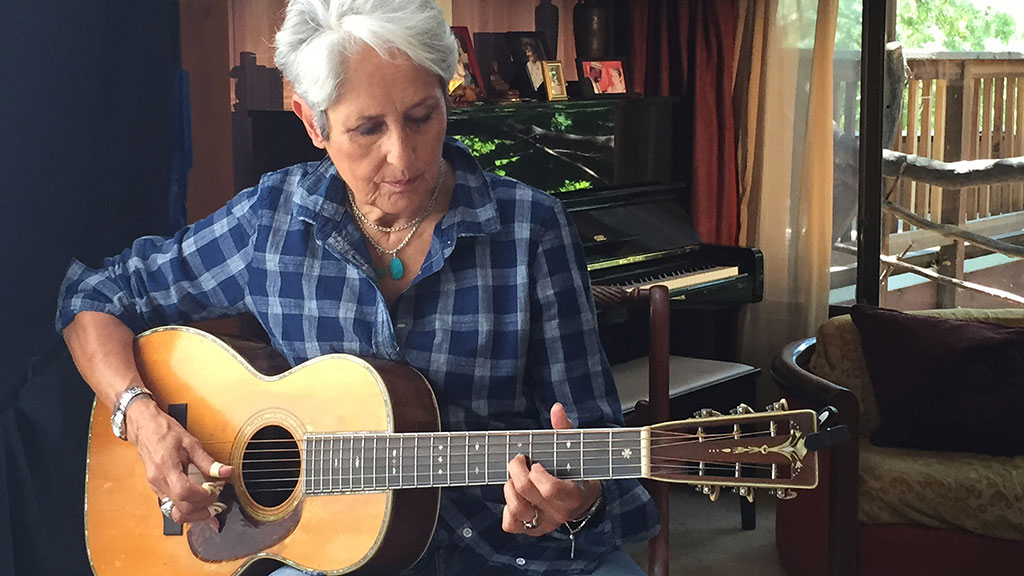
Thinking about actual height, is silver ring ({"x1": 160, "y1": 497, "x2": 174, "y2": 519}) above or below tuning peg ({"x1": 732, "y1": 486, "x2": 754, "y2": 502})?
below

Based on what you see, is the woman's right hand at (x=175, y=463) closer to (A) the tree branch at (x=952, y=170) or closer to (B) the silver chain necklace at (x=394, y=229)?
(B) the silver chain necklace at (x=394, y=229)

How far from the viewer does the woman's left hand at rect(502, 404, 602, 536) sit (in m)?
1.30

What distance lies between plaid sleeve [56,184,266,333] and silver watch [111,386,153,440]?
89 mm

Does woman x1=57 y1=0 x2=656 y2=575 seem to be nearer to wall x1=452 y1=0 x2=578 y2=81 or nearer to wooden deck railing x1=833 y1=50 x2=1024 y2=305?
wall x1=452 y1=0 x2=578 y2=81

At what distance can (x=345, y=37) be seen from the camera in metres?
1.30

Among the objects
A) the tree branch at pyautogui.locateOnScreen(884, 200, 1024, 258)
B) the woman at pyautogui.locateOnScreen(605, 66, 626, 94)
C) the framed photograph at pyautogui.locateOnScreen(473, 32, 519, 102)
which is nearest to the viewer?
the framed photograph at pyautogui.locateOnScreen(473, 32, 519, 102)

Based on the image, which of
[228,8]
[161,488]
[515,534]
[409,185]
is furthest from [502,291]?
[228,8]

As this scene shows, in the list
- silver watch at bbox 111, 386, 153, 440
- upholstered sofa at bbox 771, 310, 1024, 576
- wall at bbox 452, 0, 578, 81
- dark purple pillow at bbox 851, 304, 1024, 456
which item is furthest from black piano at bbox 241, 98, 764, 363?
silver watch at bbox 111, 386, 153, 440

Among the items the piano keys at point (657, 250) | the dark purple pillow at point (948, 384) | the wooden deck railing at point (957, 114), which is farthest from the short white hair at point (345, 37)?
the wooden deck railing at point (957, 114)

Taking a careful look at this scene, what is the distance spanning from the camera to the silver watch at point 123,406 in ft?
4.64

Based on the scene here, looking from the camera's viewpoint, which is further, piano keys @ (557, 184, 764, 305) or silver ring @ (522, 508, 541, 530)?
piano keys @ (557, 184, 764, 305)

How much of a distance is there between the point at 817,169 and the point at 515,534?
2407mm

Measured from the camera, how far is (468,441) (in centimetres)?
134

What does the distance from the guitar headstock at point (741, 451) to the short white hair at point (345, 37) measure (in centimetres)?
53
